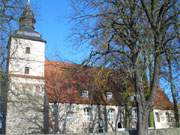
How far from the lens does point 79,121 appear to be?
35.4 meters

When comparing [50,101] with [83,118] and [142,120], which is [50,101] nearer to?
[83,118]

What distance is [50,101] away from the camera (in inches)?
1331

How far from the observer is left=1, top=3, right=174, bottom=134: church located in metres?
32.7

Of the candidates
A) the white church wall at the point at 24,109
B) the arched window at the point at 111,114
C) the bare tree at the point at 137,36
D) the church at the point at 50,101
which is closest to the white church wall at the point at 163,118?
the church at the point at 50,101

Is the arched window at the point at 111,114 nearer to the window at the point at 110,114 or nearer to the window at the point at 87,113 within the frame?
the window at the point at 110,114

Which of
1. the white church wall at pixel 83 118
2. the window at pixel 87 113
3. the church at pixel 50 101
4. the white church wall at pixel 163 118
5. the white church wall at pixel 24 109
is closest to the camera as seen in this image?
the white church wall at pixel 24 109

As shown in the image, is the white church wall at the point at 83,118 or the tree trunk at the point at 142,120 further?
the white church wall at the point at 83,118

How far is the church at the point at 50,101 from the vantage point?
3266 cm

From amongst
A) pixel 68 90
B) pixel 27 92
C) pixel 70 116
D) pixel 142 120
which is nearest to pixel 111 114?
pixel 70 116

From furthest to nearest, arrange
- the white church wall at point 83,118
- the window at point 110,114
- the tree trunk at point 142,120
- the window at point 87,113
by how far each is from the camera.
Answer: the window at point 110,114 → the window at point 87,113 → the white church wall at point 83,118 → the tree trunk at point 142,120

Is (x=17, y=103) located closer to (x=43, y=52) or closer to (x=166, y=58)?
(x=43, y=52)

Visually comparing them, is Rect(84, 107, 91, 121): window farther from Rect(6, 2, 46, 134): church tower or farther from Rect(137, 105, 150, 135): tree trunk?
Rect(137, 105, 150, 135): tree trunk

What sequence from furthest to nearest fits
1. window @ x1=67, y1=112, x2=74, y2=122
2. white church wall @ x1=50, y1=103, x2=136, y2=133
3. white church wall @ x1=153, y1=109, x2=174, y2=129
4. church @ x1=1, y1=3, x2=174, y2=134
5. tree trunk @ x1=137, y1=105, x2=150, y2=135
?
white church wall @ x1=153, y1=109, x2=174, y2=129
window @ x1=67, y1=112, x2=74, y2=122
white church wall @ x1=50, y1=103, x2=136, y2=133
church @ x1=1, y1=3, x2=174, y2=134
tree trunk @ x1=137, y1=105, x2=150, y2=135

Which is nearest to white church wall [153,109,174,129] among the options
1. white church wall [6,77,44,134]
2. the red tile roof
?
the red tile roof
